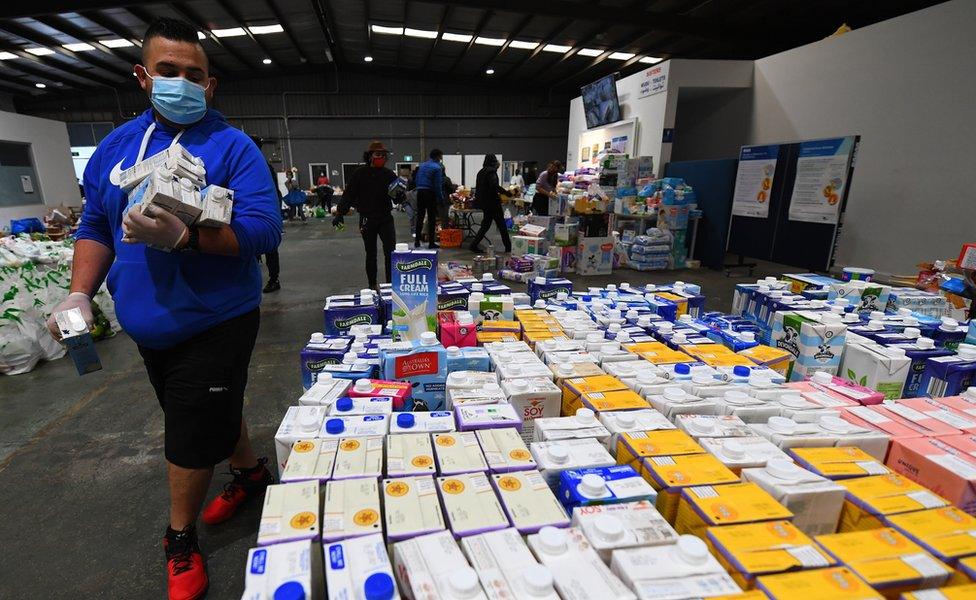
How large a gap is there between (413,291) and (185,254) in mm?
931

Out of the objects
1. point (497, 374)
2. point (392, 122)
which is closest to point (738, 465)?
point (497, 374)

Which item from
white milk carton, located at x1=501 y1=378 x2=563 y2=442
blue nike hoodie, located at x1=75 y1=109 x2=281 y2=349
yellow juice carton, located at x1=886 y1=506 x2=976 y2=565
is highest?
blue nike hoodie, located at x1=75 y1=109 x2=281 y2=349

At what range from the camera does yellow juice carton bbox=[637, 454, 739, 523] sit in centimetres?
105

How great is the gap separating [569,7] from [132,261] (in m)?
8.85

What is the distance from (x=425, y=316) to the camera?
2.07 m

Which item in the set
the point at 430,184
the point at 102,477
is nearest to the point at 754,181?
the point at 430,184

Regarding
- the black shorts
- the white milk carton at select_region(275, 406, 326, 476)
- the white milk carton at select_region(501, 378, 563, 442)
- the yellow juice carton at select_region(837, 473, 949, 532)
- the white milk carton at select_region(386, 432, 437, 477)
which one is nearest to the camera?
the yellow juice carton at select_region(837, 473, 949, 532)

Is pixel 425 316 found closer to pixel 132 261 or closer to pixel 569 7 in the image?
pixel 132 261

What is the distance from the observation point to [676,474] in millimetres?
1082

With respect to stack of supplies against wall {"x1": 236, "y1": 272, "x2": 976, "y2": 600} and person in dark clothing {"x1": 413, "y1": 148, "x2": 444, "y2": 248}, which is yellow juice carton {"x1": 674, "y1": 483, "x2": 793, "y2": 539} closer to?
stack of supplies against wall {"x1": 236, "y1": 272, "x2": 976, "y2": 600}

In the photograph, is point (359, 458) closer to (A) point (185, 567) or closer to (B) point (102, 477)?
(A) point (185, 567)

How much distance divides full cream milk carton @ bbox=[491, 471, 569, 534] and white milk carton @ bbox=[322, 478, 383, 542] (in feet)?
0.89

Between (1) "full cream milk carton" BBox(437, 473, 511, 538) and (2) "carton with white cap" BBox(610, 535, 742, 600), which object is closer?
(2) "carton with white cap" BBox(610, 535, 742, 600)

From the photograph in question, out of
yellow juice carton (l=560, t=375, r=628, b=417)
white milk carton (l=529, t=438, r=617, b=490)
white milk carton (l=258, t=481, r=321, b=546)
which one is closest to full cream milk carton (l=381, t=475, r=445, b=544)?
white milk carton (l=258, t=481, r=321, b=546)
